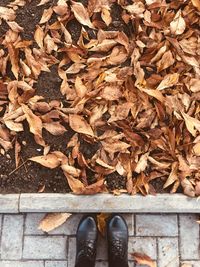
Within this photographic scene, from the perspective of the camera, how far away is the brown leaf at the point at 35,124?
3.32 m

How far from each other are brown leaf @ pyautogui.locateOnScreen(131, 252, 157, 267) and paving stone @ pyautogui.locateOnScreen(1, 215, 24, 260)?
0.75m

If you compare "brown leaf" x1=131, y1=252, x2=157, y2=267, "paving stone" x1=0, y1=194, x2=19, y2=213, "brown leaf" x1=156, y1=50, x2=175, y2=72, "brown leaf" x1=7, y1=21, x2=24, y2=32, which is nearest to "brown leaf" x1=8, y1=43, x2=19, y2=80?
"brown leaf" x1=7, y1=21, x2=24, y2=32

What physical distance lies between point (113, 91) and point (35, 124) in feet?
1.80

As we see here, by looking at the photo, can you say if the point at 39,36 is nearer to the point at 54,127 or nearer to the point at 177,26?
the point at 54,127

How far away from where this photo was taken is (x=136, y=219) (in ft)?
11.1

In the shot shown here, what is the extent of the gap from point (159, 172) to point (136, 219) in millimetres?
348

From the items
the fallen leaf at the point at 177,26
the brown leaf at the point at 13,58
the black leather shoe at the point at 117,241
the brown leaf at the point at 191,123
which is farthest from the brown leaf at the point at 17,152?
the fallen leaf at the point at 177,26

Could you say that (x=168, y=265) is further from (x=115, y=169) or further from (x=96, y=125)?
(x=96, y=125)

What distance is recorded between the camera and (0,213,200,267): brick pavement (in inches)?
130

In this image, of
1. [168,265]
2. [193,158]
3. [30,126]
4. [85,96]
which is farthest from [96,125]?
[168,265]

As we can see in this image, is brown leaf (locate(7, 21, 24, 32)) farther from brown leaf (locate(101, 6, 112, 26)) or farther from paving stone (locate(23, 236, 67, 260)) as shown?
paving stone (locate(23, 236, 67, 260))

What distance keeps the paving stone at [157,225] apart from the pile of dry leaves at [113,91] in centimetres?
19

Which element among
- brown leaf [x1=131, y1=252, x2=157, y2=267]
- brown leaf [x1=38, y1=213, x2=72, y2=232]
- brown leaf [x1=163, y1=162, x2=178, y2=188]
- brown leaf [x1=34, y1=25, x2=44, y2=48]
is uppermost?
brown leaf [x1=34, y1=25, x2=44, y2=48]

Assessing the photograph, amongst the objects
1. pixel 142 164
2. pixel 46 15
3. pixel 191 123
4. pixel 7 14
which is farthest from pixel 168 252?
pixel 7 14
